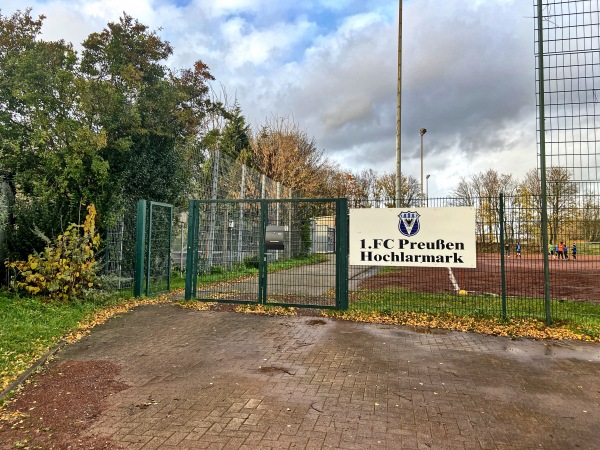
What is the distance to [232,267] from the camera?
9703mm

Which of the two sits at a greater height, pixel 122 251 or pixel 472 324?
pixel 122 251

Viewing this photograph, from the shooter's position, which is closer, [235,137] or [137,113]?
[137,113]

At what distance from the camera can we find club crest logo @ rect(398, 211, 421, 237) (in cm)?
786

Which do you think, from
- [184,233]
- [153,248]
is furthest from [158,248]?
[184,233]

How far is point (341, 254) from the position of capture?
816 centimetres

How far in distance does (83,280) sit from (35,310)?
1.17 meters

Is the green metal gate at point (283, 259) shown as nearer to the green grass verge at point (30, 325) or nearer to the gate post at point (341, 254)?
the gate post at point (341, 254)

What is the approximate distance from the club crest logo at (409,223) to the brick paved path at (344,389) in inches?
76.8

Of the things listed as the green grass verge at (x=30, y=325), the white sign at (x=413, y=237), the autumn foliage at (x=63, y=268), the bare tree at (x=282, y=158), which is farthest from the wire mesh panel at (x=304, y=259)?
the bare tree at (x=282, y=158)

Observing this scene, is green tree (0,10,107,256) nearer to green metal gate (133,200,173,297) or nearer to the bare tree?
green metal gate (133,200,173,297)

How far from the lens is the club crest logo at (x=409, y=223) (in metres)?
7.86

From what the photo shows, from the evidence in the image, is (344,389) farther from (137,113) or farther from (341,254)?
(137,113)

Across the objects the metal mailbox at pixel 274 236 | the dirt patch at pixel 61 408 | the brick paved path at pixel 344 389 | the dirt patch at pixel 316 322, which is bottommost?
the dirt patch at pixel 61 408

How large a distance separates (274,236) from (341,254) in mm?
1489
